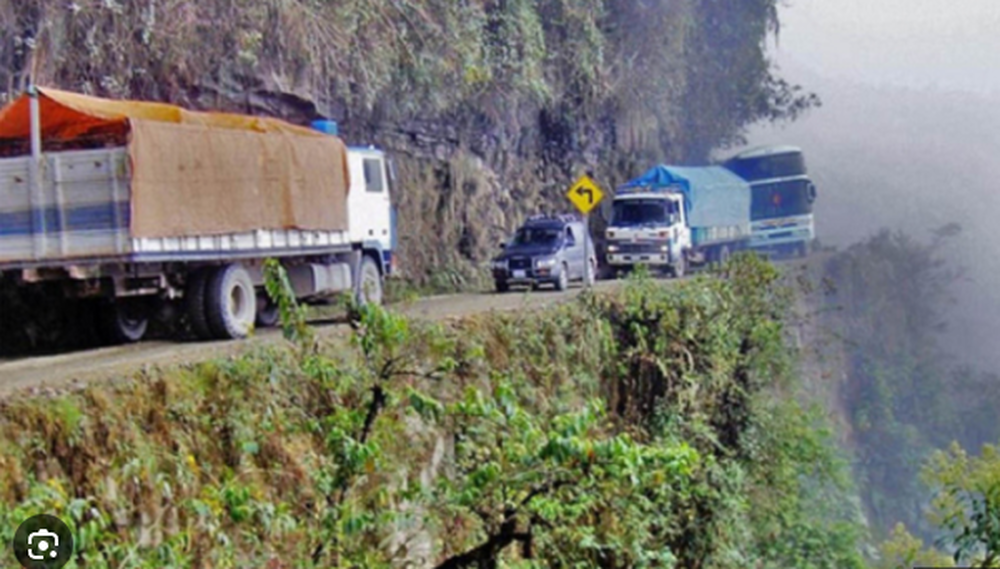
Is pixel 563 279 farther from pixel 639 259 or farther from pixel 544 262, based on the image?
pixel 639 259

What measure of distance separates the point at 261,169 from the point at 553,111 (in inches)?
695

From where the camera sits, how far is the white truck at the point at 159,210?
40.2 feet

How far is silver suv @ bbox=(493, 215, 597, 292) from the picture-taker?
22.7m

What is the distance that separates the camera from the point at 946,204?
42.2 m

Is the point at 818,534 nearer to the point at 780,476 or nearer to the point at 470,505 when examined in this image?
the point at 780,476

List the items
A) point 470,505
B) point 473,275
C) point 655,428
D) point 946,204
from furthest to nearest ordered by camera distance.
Answer: point 946,204, point 473,275, point 655,428, point 470,505

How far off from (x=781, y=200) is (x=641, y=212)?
9.70 meters

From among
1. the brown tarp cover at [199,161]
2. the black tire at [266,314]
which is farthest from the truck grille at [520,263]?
the black tire at [266,314]

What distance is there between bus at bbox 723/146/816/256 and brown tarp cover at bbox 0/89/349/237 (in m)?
23.5

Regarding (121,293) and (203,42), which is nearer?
(121,293)

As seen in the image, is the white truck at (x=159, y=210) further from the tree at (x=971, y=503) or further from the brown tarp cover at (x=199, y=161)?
the tree at (x=971, y=503)

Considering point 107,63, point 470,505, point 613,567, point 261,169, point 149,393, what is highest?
point 107,63

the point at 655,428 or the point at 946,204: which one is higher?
the point at 946,204

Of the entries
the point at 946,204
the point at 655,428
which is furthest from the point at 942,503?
the point at 946,204
